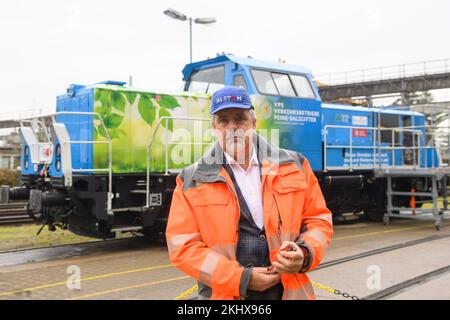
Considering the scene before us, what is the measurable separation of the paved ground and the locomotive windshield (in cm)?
316

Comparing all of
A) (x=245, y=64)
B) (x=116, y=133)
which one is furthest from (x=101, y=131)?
(x=245, y=64)

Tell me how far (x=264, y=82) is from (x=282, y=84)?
20.2 inches

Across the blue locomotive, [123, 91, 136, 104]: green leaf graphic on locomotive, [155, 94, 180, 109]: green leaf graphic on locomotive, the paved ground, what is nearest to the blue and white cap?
the paved ground

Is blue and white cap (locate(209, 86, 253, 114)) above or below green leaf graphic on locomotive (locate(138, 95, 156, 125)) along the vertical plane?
below

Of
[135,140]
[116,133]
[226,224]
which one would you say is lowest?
[226,224]

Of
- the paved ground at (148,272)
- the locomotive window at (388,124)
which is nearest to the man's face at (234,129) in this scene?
the paved ground at (148,272)

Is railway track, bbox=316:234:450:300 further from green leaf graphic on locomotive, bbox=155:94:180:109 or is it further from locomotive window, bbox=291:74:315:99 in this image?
green leaf graphic on locomotive, bbox=155:94:180:109

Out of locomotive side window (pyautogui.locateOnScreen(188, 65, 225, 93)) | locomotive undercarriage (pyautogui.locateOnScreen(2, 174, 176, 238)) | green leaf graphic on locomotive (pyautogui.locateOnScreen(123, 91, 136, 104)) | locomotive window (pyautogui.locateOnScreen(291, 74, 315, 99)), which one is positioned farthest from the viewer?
locomotive window (pyautogui.locateOnScreen(291, 74, 315, 99))

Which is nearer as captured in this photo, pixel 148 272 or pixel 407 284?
pixel 407 284

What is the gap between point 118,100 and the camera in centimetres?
812

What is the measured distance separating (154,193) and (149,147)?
80 centimetres

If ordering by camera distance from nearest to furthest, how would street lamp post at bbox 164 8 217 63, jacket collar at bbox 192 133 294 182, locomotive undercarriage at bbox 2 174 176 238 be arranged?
jacket collar at bbox 192 133 294 182 → locomotive undercarriage at bbox 2 174 176 238 → street lamp post at bbox 164 8 217 63

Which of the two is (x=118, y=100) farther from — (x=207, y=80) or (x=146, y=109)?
(x=207, y=80)

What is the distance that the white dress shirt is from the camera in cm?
233
